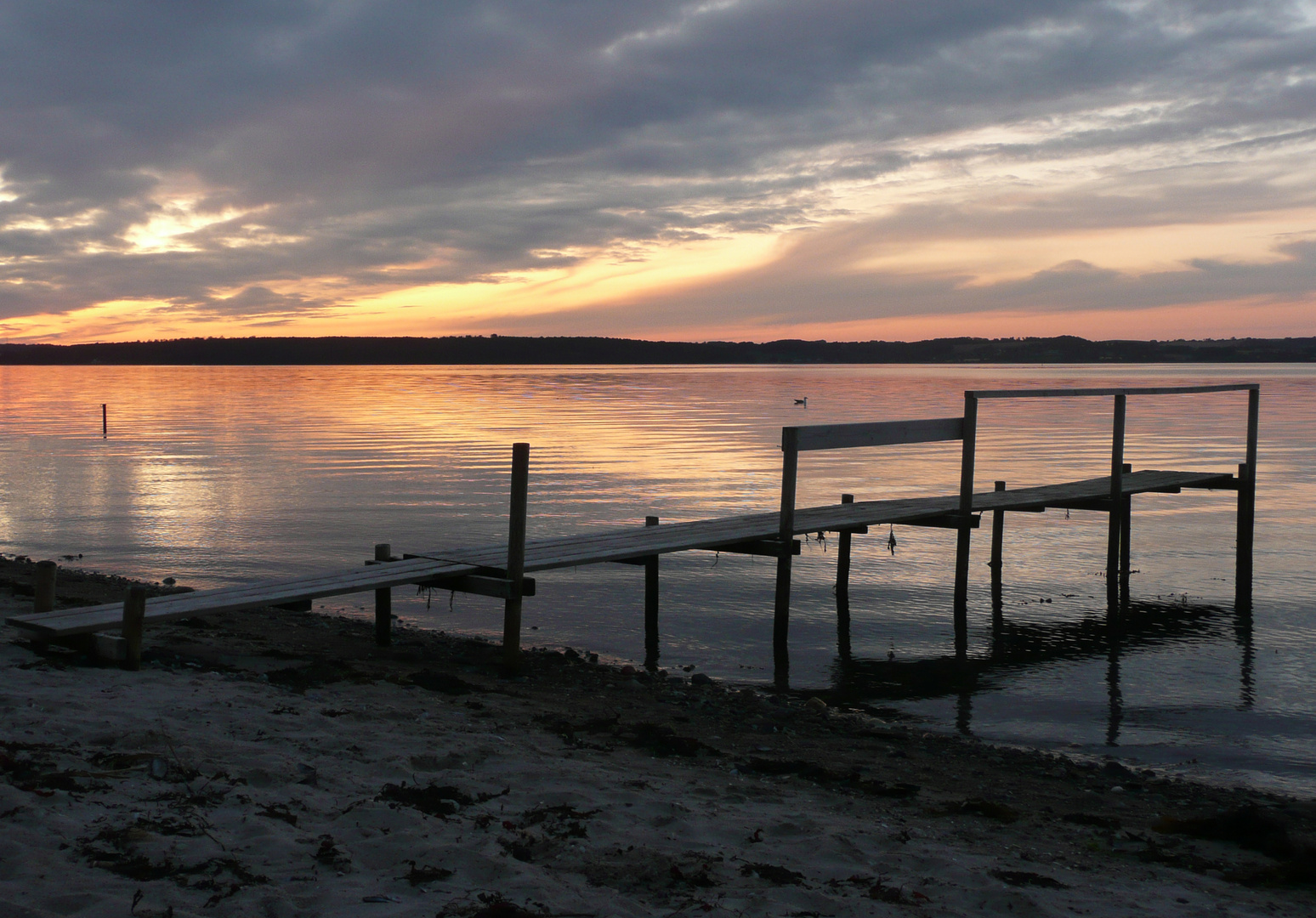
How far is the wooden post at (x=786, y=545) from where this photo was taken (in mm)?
12703

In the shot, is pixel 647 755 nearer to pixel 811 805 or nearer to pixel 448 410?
pixel 811 805

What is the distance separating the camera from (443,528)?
68.2 ft

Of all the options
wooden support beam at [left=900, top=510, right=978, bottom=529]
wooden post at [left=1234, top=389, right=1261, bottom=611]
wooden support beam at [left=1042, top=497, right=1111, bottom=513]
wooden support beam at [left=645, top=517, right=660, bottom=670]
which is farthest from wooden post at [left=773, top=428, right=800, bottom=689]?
wooden post at [left=1234, top=389, right=1261, bottom=611]

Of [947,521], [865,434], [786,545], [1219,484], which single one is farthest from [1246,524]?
[786,545]

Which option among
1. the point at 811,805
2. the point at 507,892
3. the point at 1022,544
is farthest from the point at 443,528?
the point at 507,892

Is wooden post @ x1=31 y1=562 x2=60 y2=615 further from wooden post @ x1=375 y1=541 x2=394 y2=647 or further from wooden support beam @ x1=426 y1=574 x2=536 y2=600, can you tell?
wooden support beam @ x1=426 y1=574 x2=536 y2=600

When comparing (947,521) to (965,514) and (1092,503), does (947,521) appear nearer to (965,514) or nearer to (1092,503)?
(965,514)

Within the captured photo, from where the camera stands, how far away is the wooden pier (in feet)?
29.7

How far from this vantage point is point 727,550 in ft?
43.7

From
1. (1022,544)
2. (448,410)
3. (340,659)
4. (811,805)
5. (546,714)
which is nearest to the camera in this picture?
(811,805)

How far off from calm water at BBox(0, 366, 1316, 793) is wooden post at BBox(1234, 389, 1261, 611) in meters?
0.27

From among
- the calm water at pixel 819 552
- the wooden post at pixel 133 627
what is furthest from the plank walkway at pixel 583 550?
the calm water at pixel 819 552

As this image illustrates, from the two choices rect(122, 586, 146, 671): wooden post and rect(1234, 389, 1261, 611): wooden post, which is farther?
rect(1234, 389, 1261, 611): wooden post

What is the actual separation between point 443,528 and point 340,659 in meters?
10.6
